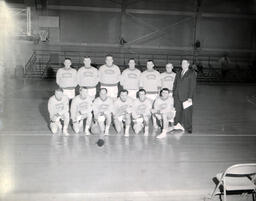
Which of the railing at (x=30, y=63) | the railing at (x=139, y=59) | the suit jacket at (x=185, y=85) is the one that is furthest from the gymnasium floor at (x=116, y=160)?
the railing at (x=139, y=59)

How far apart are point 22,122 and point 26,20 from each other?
9.55 metres

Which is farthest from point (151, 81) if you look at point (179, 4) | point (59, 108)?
point (179, 4)

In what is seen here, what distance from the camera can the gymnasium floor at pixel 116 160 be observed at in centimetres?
566

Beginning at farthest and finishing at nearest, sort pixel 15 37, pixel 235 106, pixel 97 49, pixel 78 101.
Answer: pixel 97 49
pixel 15 37
pixel 235 106
pixel 78 101

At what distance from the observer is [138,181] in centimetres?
599

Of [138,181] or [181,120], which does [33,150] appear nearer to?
[138,181]

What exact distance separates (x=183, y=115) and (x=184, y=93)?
1.79 feet

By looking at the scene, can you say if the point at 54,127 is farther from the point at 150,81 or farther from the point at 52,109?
the point at 150,81

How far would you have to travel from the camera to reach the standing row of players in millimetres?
8211

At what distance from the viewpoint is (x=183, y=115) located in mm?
8648

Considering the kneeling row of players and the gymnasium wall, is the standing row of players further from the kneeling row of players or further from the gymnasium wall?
the gymnasium wall

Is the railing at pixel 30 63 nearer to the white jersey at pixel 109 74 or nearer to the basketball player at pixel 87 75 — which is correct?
the basketball player at pixel 87 75

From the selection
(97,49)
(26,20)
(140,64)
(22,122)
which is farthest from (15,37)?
(22,122)

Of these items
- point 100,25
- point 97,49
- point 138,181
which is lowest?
point 138,181
